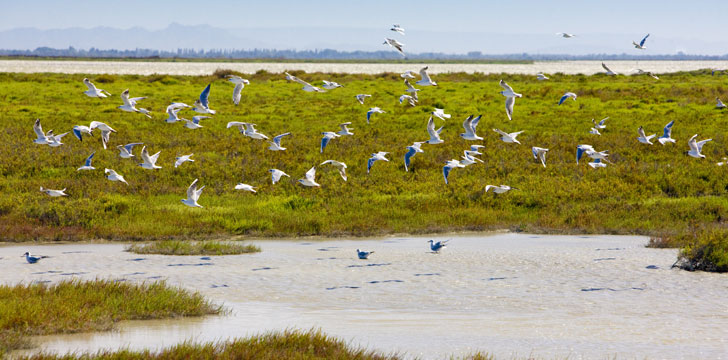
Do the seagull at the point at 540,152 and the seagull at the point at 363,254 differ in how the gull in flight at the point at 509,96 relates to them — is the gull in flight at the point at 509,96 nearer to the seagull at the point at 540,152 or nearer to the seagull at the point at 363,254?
the seagull at the point at 540,152

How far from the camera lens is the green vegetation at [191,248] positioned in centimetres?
1978

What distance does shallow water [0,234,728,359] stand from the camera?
40.8ft

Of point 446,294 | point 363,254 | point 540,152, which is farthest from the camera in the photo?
point 540,152

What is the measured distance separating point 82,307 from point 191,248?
693 centimetres

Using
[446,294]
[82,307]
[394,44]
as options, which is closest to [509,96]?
[394,44]

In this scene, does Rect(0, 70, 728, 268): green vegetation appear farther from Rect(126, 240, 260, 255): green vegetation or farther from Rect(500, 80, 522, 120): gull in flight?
Rect(500, 80, 522, 120): gull in flight

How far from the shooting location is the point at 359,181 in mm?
28047

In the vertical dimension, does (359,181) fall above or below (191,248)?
above

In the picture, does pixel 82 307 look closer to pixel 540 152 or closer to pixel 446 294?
pixel 446 294

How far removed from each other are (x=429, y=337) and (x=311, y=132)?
26.3 m

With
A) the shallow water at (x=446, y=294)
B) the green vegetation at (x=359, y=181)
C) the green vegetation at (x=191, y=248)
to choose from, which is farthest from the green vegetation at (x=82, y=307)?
the green vegetation at (x=359, y=181)

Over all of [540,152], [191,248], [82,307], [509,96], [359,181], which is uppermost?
[509,96]

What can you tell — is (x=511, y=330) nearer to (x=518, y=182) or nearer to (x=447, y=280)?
(x=447, y=280)

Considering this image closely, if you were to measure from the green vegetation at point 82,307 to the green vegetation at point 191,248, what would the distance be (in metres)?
4.87
